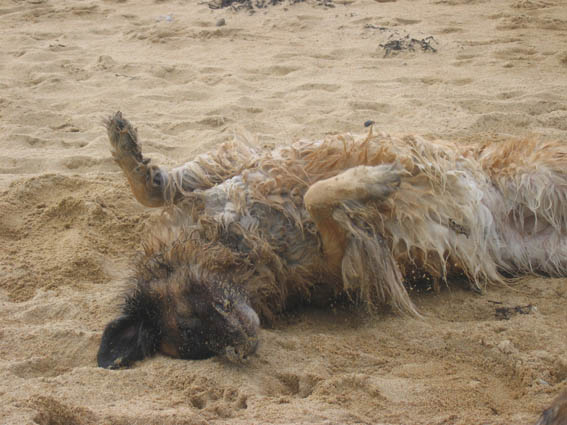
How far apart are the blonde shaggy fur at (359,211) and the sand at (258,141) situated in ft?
0.73

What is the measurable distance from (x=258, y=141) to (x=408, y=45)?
14.2ft

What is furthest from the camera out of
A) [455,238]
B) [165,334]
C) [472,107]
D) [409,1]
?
[409,1]

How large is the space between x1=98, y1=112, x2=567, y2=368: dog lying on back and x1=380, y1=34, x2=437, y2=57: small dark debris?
419 cm

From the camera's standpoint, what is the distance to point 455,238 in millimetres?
3650

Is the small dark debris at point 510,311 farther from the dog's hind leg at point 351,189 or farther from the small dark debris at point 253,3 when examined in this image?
the small dark debris at point 253,3

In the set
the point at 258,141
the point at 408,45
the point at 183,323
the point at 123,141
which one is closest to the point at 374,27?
the point at 408,45

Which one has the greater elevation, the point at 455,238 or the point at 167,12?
the point at 167,12

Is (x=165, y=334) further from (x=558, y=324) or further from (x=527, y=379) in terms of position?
(x=558, y=324)

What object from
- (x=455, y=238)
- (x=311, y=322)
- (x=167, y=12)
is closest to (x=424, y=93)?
(x=455, y=238)

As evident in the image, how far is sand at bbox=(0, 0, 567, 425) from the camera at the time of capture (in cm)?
251

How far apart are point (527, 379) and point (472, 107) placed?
3836 mm

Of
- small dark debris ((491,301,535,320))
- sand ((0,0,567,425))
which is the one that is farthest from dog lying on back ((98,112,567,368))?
small dark debris ((491,301,535,320))

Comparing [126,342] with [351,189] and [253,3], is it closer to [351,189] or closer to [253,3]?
[351,189]

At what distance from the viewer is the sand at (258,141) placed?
2514 millimetres
